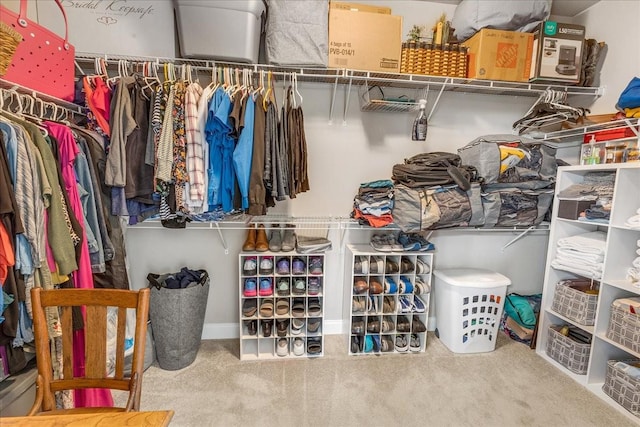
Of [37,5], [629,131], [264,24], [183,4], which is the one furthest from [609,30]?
[37,5]

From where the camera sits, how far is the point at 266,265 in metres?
2.04

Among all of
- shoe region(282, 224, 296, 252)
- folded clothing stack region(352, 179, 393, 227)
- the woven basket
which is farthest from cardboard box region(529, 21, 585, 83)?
the woven basket

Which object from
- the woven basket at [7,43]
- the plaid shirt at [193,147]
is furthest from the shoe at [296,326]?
the woven basket at [7,43]

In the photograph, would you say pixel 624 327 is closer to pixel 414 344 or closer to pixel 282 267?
pixel 414 344

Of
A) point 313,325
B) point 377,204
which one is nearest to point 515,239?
point 377,204

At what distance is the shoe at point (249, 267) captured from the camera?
2.01 meters

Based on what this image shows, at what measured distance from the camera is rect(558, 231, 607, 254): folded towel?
187cm

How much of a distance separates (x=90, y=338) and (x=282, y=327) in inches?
48.1

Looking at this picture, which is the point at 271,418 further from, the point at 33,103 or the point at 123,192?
the point at 33,103

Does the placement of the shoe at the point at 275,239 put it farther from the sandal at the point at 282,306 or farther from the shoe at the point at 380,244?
the shoe at the point at 380,244

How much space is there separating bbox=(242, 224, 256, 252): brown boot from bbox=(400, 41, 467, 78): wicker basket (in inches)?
56.7

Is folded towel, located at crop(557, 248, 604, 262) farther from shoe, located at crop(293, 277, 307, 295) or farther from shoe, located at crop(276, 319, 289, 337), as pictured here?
shoe, located at crop(276, 319, 289, 337)

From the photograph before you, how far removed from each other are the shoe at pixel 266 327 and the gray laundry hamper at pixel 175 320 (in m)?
0.41

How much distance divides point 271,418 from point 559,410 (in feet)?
5.11
